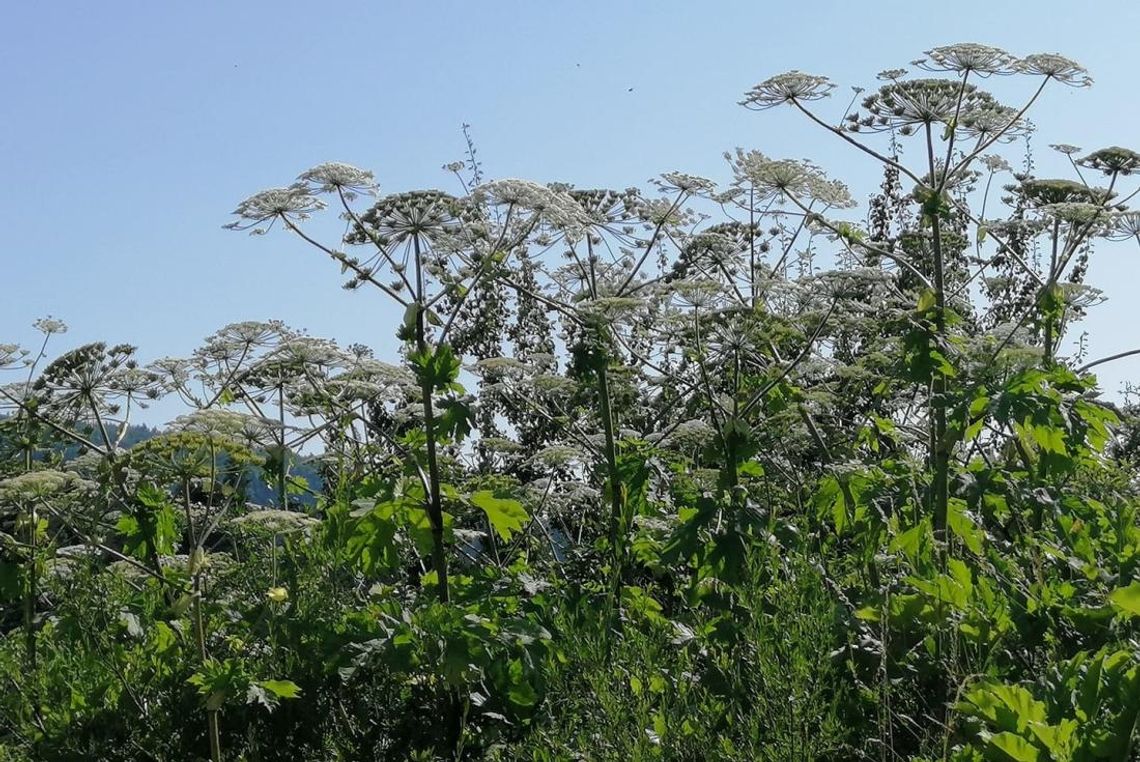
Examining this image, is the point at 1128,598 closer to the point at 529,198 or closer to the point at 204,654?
the point at 529,198

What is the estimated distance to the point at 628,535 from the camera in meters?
7.27

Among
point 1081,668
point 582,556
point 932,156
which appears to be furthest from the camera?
point 582,556

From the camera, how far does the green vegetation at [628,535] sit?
5.64 m

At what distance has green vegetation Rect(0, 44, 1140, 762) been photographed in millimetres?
5637

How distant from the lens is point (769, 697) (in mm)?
5227

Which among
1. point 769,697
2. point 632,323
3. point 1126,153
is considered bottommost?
point 769,697

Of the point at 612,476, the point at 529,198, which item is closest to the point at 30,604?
the point at 612,476

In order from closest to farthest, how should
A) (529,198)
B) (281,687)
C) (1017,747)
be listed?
(1017,747) → (281,687) → (529,198)

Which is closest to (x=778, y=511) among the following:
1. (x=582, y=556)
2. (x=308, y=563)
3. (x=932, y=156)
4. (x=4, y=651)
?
(x=582, y=556)

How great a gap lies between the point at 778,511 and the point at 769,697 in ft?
9.33

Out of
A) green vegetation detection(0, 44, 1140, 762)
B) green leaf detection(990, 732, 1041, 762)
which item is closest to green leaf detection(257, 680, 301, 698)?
green vegetation detection(0, 44, 1140, 762)

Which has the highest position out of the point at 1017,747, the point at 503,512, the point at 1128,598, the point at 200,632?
the point at 1128,598

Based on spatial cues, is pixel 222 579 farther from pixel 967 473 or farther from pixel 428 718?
pixel 967 473

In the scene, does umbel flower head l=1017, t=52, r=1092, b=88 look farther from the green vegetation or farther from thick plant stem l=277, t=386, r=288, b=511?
thick plant stem l=277, t=386, r=288, b=511
